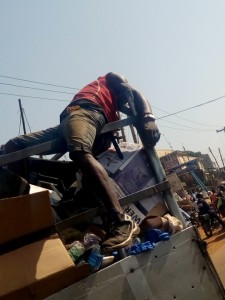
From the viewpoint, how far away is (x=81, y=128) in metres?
2.41

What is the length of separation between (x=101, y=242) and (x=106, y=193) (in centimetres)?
29

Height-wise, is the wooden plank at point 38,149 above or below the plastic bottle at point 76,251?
above

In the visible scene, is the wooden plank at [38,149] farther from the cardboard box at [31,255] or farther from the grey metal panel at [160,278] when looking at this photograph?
the grey metal panel at [160,278]

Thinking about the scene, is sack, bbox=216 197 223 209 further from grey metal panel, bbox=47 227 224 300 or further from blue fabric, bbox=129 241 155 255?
blue fabric, bbox=129 241 155 255

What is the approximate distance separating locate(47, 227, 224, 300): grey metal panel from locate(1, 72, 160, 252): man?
0.19 metres

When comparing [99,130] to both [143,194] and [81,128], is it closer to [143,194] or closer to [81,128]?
[81,128]

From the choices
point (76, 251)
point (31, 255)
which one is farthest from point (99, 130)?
point (31, 255)

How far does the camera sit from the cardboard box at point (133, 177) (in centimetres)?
240

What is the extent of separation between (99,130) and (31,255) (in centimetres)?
114

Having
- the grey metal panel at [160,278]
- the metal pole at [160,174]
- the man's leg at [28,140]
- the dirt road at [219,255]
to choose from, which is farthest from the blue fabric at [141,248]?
the dirt road at [219,255]

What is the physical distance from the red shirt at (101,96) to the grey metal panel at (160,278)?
1189mm

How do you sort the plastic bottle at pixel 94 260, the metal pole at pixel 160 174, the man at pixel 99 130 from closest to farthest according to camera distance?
the plastic bottle at pixel 94 260 → the man at pixel 99 130 → the metal pole at pixel 160 174

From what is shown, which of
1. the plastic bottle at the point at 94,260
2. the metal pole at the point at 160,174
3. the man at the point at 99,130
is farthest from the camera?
the metal pole at the point at 160,174

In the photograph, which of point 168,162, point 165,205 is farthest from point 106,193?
point 168,162
